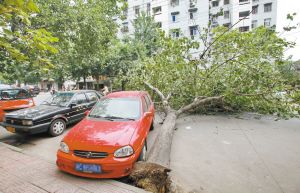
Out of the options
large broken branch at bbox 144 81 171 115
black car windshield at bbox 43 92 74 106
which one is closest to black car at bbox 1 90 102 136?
black car windshield at bbox 43 92 74 106

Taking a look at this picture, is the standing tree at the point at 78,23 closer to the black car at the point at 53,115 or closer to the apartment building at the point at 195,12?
the black car at the point at 53,115

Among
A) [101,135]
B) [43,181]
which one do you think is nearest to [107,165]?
[101,135]

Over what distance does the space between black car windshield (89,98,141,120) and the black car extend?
203 centimetres

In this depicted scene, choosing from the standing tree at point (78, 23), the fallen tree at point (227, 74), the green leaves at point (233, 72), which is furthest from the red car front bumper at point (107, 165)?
the standing tree at point (78, 23)

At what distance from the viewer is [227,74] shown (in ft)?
27.3

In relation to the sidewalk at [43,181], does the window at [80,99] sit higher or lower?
higher

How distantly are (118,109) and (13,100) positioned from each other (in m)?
5.37

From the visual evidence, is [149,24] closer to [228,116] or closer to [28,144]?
[228,116]

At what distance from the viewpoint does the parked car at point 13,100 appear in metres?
6.66

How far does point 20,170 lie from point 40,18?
6.33m

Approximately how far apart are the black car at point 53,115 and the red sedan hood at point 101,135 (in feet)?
7.49

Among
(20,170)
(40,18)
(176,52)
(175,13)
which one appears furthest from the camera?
(175,13)

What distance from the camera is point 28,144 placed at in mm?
5348

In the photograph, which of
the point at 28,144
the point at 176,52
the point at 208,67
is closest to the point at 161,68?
the point at 176,52
